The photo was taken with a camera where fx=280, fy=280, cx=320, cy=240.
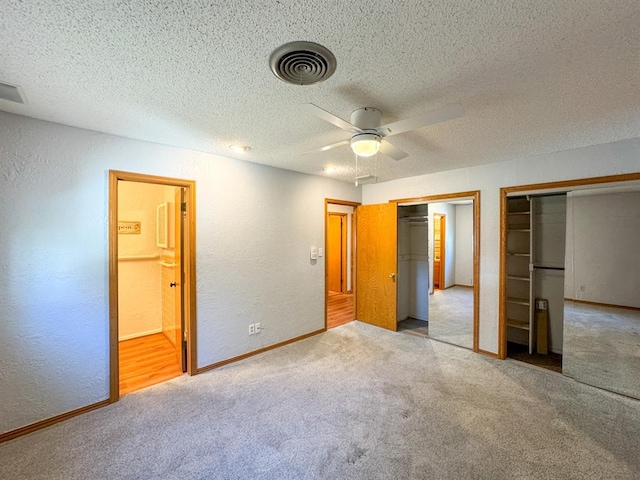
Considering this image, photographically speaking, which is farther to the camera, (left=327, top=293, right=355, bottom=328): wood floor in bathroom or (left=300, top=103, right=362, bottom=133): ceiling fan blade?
(left=327, top=293, right=355, bottom=328): wood floor in bathroom

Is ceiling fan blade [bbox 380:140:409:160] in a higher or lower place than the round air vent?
lower

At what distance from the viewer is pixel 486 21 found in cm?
115

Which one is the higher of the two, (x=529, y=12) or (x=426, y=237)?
(x=529, y=12)

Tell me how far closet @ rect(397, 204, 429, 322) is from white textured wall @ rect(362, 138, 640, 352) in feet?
1.47

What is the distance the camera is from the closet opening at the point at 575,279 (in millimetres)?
2639

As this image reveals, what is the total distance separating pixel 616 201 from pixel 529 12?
2.59m

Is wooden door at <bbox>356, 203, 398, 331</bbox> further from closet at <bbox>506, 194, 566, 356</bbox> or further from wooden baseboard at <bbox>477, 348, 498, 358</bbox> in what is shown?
closet at <bbox>506, 194, 566, 356</bbox>

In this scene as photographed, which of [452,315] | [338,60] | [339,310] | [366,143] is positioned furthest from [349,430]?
[339,310]

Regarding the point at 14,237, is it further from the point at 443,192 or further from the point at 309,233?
the point at 443,192

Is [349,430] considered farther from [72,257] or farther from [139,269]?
[139,269]

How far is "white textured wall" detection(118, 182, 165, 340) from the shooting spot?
13.1 ft

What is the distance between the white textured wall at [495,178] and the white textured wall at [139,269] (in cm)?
385

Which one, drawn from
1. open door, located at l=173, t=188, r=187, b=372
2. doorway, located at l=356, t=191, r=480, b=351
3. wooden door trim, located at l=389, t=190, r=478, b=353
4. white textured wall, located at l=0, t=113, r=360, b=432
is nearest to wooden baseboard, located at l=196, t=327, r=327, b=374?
white textured wall, located at l=0, t=113, r=360, b=432

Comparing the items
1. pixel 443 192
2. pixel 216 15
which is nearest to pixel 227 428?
pixel 216 15
